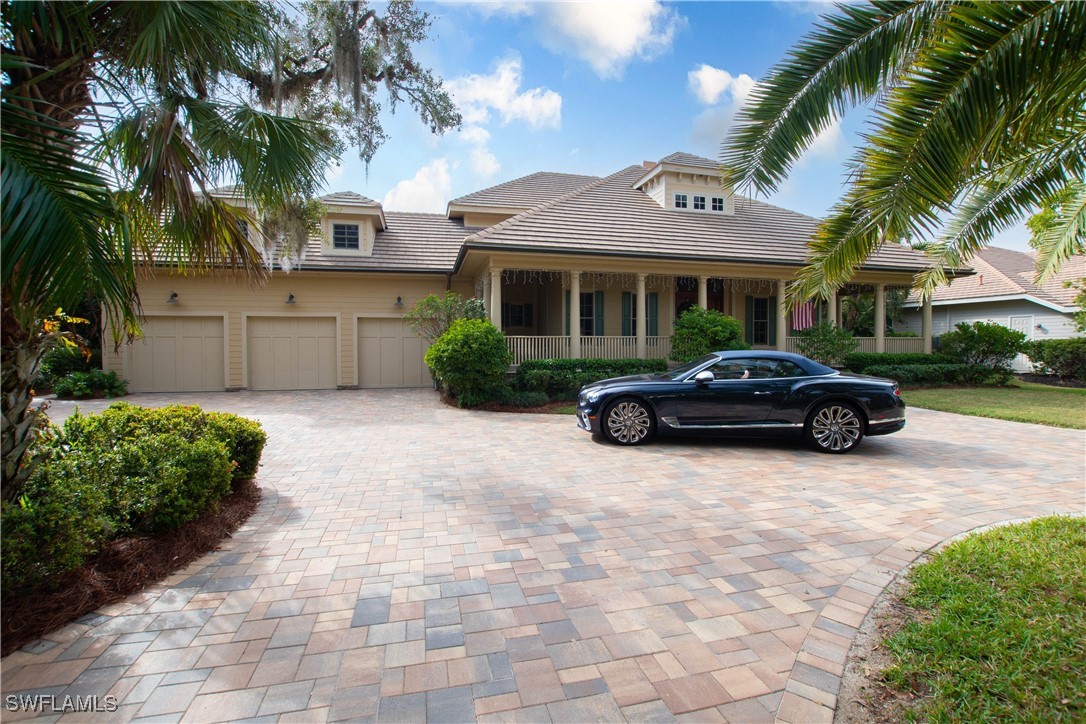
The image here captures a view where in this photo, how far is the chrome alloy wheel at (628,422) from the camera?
762 centimetres

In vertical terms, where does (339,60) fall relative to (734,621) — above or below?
above

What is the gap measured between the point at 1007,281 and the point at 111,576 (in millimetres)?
30412

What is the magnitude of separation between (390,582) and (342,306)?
1401cm

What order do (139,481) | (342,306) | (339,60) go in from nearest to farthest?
(139,481), (339,60), (342,306)

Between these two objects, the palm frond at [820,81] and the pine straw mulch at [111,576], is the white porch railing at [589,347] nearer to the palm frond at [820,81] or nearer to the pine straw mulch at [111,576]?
the pine straw mulch at [111,576]

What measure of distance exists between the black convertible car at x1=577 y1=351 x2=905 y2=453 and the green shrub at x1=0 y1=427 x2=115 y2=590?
5.85m

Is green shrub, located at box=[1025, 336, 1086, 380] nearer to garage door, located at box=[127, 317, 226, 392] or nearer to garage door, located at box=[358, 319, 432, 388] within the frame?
garage door, located at box=[358, 319, 432, 388]

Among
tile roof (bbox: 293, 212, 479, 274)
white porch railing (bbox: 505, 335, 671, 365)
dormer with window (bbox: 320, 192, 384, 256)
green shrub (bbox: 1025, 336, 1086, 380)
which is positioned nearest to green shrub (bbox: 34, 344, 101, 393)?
tile roof (bbox: 293, 212, 479, 274)

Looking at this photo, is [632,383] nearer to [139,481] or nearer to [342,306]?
[139,481]

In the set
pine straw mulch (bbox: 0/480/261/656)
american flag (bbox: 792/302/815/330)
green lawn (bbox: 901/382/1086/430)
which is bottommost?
pine straw mulch (bbox: 0/480/261/656)

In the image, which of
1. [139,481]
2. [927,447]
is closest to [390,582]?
[139,481]

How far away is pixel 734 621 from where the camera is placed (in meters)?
2.96

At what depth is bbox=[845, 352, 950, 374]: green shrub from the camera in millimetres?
15453

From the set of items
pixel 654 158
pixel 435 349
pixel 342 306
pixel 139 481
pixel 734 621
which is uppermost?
pixel 654 158
